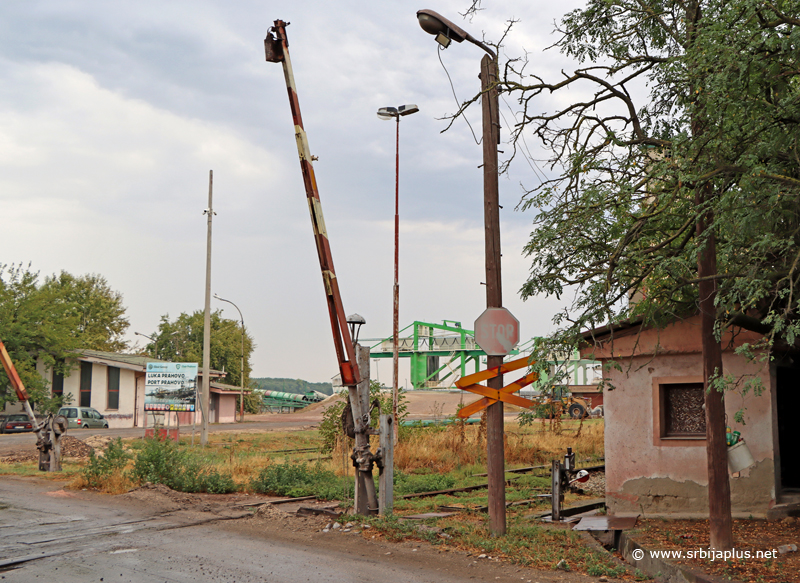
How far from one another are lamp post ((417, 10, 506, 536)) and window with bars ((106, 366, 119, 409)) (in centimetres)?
4272

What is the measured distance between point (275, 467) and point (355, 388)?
5.10 m

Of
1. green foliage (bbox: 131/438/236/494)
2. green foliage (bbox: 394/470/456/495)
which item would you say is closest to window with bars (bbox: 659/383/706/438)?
green foliage (bbox: 394/470/456/495)

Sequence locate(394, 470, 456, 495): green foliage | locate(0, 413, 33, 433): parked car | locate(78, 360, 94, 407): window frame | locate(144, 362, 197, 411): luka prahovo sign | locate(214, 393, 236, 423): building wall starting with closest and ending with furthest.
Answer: locate(394, 470, 456, 495): green foliage → locate(144, 362, 197, 411): luka prahovo sign → locate(0, 413, 33, 433): parked car → locate(78, 360, 94, 407): window frame → locate(214, 393, 236, 423): building wall

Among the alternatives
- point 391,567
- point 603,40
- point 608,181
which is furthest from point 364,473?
point 603,40

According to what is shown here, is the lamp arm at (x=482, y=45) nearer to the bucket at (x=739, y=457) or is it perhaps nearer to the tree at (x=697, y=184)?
the tree at (x=697, y=184)

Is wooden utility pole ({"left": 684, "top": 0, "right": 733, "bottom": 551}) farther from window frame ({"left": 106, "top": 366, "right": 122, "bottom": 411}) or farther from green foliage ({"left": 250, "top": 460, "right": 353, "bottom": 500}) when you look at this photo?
window frame ({"left": 106, "top": 366, "right": 122, "bottom": 411})

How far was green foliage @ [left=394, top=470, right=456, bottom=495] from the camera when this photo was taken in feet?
48.3

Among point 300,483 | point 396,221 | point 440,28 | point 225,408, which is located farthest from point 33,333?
point 440,28

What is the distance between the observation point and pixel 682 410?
1113cm

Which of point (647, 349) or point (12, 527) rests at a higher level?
point (647, 349)

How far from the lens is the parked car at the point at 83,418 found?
137 feet

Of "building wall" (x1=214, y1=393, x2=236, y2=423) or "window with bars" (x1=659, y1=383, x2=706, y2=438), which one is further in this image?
"building wall" (x1=214, y1=393, x2=236, y2=423)

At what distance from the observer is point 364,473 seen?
10703 mm

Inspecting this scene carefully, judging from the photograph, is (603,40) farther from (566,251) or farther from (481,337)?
(481,337)
